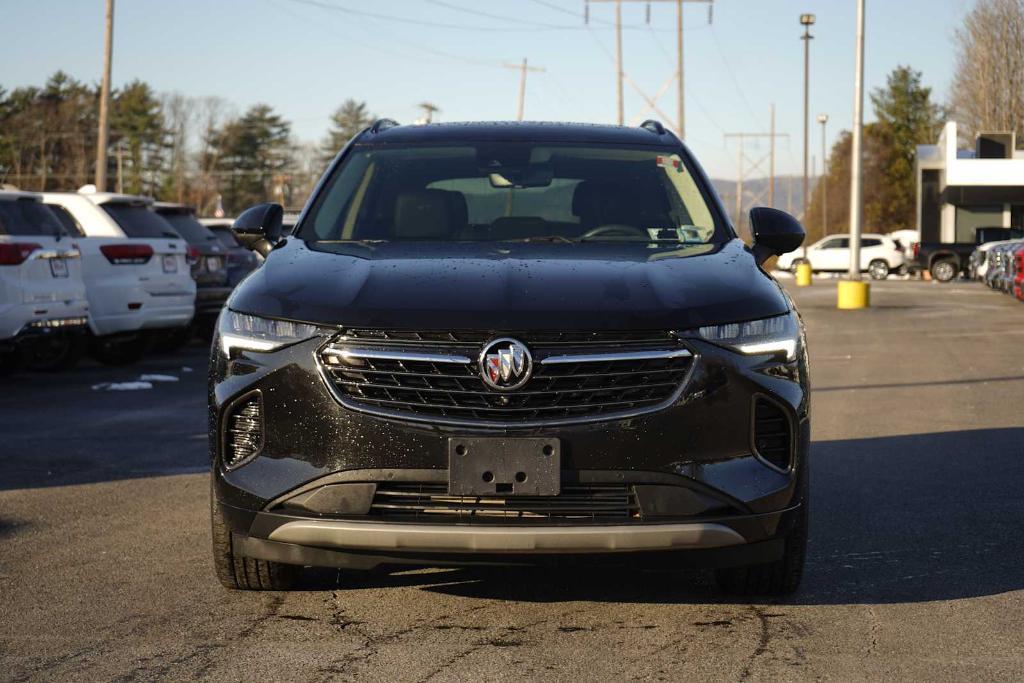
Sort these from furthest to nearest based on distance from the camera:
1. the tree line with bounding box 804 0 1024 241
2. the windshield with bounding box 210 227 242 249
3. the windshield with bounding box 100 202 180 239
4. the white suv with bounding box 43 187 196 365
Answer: the tree line with bounding box 804 0 1024 241, the windshield with bounding box 210 227 242 249, the windshield with bounding box 100 202 180 239, the white suv with bounding box 43 187 196 365

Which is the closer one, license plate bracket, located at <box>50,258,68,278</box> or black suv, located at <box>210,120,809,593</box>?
black suv, located at <box>210,120,809,593</box>

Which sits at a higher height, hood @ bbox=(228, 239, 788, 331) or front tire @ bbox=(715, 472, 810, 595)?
hood @ bbox=(228, 239, 788, 331)


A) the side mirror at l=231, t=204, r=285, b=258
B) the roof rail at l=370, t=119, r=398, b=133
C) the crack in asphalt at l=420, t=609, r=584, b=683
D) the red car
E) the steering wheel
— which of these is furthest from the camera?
the red car

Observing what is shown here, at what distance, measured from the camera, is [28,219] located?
1393 cm

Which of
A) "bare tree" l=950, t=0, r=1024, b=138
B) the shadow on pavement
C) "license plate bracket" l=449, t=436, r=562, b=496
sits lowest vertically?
the shadow on pavement

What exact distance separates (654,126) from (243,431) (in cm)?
291

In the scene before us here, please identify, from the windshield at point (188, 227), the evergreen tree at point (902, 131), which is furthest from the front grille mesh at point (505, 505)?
the evergreen tree at point (902, 131)

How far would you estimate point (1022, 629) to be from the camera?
4.70m

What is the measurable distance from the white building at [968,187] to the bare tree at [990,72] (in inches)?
127

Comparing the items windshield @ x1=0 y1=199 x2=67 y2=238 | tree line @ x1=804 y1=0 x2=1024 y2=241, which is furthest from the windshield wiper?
tree line @ x1=804 y1=0 x2=1024 y2=241

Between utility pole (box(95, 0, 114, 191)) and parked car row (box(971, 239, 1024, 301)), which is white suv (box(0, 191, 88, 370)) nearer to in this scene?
parked car row (box(971, 239, 1024, 301))

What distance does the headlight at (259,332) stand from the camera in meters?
4.46

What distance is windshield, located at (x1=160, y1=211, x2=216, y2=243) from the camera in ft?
60.9

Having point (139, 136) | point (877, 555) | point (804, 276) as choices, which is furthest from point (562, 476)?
point (139, 136)
